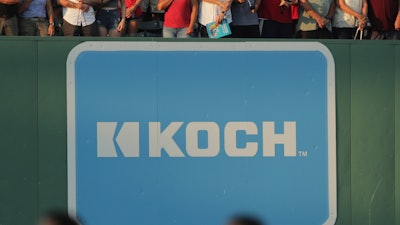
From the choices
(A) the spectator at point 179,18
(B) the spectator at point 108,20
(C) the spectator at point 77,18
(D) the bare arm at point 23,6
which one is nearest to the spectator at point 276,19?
(A) the spectator at point 179,18

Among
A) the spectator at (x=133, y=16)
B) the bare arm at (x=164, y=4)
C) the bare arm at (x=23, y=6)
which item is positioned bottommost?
the spectator at (x=133, y=16)

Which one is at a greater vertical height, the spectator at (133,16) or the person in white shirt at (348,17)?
the person in white shirt at (348,17)

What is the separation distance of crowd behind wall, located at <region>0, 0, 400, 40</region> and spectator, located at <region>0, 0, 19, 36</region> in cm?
1

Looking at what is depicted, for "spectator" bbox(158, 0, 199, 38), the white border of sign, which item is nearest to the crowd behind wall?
"spectator" bbox(158, 0, 199, 38)

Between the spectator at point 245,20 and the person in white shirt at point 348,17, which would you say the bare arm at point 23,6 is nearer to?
the spectator at point 245,20

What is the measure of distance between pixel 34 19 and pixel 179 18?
1.59 metres

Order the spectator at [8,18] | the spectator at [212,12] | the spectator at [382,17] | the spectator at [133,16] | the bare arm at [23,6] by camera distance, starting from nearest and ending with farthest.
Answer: the spectator at [8,18] → the bare arm at [23,6] → the spectator at [212,12] → the spectator at [133,16] → the spectator at [382,17]

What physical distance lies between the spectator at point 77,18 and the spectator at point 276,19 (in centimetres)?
193

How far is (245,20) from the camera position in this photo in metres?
11.2

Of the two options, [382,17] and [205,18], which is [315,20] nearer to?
[382,17]

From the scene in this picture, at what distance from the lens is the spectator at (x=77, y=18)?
10.9m

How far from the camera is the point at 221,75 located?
398 inches

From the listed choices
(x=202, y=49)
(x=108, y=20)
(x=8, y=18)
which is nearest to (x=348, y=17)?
(x=202, y=49)

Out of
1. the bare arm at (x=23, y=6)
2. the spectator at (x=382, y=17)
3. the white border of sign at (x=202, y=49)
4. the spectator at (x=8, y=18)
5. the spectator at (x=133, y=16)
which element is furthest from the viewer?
the spectator at (x=382, y=17)
